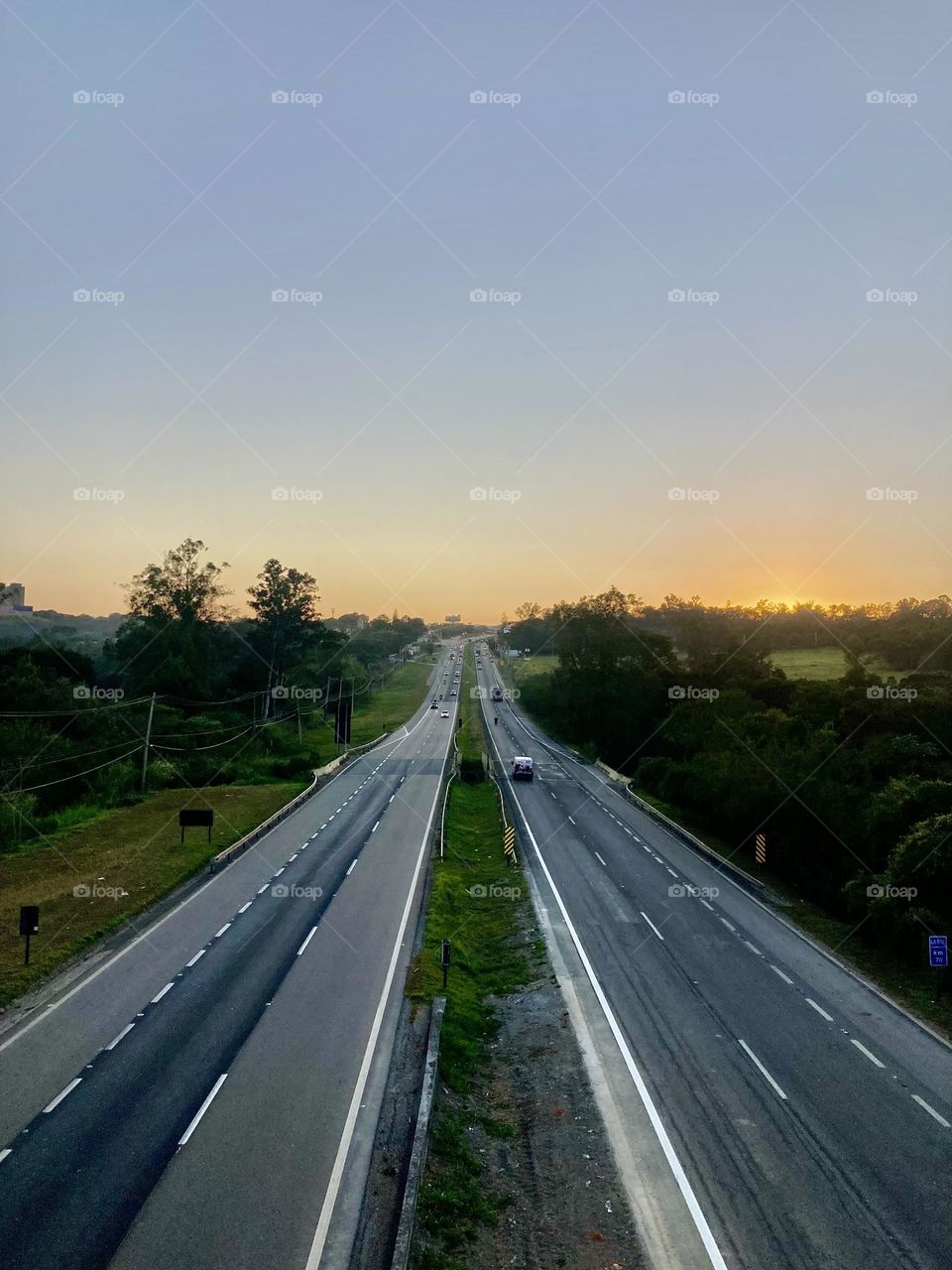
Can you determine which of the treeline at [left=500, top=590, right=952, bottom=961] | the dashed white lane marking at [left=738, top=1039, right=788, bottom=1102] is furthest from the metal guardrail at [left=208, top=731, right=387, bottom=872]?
the treeline at [left=500, top=590, right=952, bottom=961]

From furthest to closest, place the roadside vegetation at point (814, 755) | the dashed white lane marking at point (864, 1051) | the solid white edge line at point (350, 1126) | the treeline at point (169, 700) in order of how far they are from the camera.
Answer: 1. the treeline at point (169, 700)
2. the roadside vegetation at point (814, 755)
3. the dashed white lane marking at point (864, 1051)
4. the solid white edge line at point (350, 1126)

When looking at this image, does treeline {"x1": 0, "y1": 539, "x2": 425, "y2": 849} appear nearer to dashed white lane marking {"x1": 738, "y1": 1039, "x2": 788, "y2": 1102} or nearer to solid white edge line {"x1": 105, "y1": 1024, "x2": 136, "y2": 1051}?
solid white edge line {"x1": 105, "y1": 1024, "x2": 136, "y2": 1051}

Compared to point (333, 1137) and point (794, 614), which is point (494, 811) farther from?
point (794, 614)

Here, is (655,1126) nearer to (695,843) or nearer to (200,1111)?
(200,1111)

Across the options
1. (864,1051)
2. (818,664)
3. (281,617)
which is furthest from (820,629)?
(864,1051)

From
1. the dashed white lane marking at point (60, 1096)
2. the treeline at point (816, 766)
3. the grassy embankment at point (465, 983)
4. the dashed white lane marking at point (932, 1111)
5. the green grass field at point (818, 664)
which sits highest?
the green grass field at point (818, 664)

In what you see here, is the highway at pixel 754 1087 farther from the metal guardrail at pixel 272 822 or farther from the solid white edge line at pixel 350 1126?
the metal guardrail at pixel 272 822

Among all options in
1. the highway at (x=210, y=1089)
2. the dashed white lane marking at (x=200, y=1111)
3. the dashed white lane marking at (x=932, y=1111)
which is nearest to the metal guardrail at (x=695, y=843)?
the highway at (x=210, y=1089)
